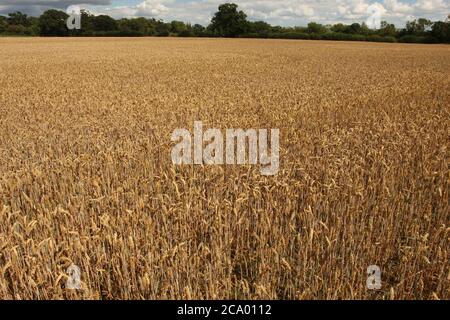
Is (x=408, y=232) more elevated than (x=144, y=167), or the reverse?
(x=144, y=167)

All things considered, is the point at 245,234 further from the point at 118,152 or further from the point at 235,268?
the point at 118,152

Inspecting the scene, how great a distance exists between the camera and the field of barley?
2867mm

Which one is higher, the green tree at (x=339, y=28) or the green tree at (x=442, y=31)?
the green tree at (x=339, y=28)

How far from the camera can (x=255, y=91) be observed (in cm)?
1176

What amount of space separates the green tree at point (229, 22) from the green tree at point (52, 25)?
1347 inches

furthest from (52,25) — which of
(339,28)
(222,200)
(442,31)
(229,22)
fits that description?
(222,200)

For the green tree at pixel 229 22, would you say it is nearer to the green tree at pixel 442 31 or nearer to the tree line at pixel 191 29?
the tree line at pixel 191 29

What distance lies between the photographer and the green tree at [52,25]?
85812 millimetres

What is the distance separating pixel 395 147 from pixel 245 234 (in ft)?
9.20

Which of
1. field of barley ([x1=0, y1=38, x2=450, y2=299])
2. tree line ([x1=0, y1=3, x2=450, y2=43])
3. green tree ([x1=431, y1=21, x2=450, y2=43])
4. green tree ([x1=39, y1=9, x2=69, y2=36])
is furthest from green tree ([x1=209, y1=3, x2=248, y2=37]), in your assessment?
field of barley ([x1=0, y1=38, x2=450, y2=299])

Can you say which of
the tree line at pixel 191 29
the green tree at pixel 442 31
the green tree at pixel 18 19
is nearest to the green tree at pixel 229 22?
the tree line at pixel 191 29

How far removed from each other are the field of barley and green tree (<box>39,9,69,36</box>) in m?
85.5

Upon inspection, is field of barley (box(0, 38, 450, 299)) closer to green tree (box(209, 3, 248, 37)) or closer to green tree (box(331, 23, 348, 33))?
green tree (box(209, 3, 248, 37))
